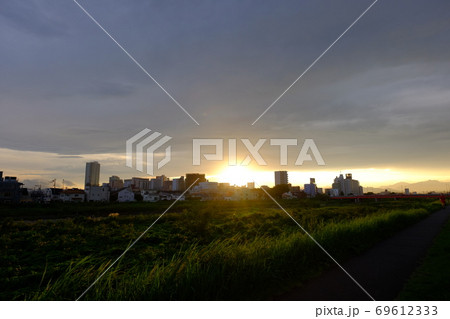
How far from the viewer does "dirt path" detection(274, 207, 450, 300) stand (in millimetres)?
A: 6176

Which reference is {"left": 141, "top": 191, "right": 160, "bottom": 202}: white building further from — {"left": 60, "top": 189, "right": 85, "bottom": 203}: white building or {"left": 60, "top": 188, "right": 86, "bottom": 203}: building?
{"left": 60, "top": 189, "right": 85, "bottom": 203}: white building

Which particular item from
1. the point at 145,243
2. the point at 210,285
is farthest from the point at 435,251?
the point at 145,243

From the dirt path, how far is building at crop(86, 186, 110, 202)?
94.9m

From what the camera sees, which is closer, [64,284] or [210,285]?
[64,284]

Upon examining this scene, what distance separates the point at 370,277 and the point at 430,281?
137cm

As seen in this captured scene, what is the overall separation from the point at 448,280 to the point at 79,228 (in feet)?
75.8

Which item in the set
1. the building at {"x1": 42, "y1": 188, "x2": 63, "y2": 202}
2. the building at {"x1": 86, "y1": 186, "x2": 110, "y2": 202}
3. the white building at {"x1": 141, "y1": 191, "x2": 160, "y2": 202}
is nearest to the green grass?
the white building at {"x1": 141, "y1": 191, "x2": 160, "y2": 202}

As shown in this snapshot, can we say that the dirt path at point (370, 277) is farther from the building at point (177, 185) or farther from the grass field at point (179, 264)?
the building at point (177, 185)

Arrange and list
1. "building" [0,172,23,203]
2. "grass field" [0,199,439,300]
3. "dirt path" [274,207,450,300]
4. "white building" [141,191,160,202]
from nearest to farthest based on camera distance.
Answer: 1. "grass field" [0,199,439,300]
2. "dirt path" [274,207,450,300]
3. "building" [0,172,23,203]
4. "white building" [141,191,160,202]

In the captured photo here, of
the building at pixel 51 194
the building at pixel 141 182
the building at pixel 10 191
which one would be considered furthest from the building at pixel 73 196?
the building at pixel 141 182

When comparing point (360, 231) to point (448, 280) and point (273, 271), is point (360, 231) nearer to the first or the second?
point (448, 280)

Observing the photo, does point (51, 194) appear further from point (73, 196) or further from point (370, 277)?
point (370, 277)

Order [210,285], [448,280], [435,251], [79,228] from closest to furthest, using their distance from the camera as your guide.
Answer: [210,285], [448,280], [435,251], [79,228]
